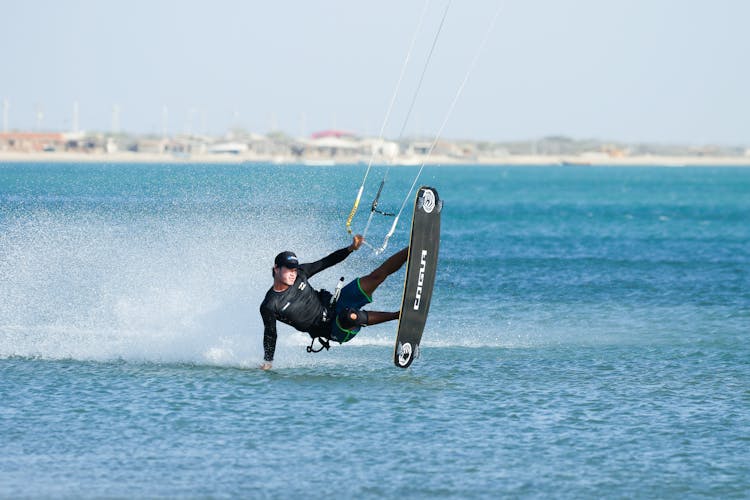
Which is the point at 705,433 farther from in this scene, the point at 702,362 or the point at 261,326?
the point at 261,326

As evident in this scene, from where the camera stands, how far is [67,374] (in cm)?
1393

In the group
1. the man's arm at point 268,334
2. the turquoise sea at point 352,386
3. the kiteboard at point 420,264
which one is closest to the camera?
the turquoise sea at point 352,386

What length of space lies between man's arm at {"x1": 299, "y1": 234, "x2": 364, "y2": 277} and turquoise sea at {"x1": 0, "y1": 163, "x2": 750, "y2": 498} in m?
1.37

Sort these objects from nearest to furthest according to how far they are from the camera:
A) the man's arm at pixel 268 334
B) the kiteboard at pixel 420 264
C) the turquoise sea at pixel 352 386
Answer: the turquoise sea at pixel 352 386, the kiteboard at pixel 420 264, the man's arm at pixel 268 334

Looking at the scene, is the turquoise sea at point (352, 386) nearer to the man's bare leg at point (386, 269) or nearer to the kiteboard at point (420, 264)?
the kiteboard at point (420, 264)

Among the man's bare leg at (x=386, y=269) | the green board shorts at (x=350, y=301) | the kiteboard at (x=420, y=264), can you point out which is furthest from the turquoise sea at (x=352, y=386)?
the man's bare leg at (x=386, y=269)

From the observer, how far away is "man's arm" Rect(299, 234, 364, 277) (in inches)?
481

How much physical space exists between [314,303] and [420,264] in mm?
1296

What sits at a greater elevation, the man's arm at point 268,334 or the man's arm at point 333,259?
the man's arm at point 333,259

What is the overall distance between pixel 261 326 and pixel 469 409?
17.4ft

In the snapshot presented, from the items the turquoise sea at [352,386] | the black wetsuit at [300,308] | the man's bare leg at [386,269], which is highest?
the man's bare leg at [386,269]

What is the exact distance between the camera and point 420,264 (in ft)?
42.9

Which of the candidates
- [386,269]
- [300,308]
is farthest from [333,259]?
[300,308]

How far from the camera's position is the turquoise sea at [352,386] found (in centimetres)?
990
